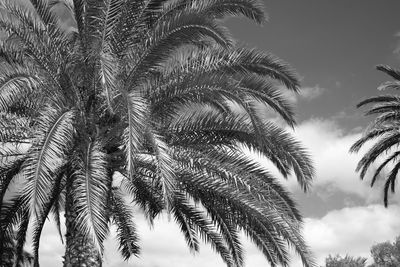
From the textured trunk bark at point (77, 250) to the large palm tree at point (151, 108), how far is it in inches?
0.8

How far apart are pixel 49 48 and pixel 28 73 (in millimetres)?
912

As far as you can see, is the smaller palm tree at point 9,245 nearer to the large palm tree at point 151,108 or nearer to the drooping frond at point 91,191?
the large palm tree at point 151,108

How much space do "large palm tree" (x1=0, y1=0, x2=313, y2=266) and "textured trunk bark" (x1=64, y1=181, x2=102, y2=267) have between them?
0.07ft

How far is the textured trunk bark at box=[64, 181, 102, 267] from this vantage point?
1128cm

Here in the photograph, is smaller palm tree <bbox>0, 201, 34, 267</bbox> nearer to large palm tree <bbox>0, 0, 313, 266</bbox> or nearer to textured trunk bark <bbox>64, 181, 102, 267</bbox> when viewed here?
large palm tree <bbox>0, 0, 313, 266</bbox>

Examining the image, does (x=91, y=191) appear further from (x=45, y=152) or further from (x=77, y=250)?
(x=77, y=250)

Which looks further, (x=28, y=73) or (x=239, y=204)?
(x=239, y=204)

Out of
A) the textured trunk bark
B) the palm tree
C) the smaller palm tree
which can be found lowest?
the textured trunk bark

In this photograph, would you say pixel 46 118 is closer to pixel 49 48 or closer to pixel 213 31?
pixel 49 48

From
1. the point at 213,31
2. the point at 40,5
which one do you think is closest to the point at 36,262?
the point at 40,5

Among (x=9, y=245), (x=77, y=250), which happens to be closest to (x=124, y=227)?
(x=9, y=245)

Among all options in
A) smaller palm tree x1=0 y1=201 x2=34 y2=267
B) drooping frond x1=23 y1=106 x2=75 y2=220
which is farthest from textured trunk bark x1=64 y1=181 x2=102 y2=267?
smaller palm tree x1=0 y1=201 x2=34 y2=267

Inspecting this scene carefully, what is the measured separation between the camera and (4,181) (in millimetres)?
12688

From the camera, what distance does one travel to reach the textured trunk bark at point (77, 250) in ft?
37.0
